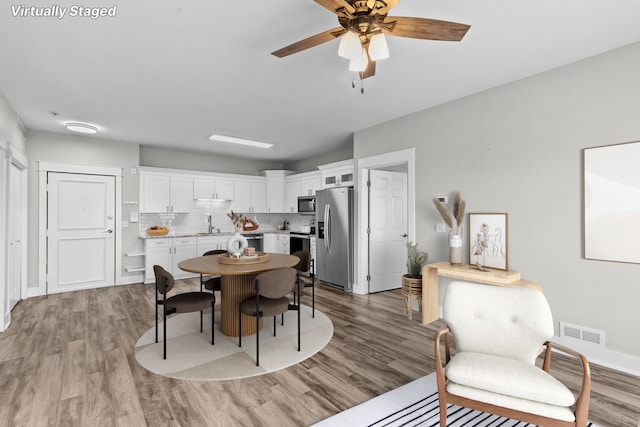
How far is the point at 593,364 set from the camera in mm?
2719

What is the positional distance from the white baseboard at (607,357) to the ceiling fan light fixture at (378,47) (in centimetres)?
314

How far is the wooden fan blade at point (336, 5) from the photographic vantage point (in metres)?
1.61

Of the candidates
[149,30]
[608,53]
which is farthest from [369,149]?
[149,30]

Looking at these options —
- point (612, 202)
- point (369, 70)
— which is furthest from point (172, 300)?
point (612, 202)

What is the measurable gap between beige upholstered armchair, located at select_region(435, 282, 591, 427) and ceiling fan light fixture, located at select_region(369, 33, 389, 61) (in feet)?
5.50

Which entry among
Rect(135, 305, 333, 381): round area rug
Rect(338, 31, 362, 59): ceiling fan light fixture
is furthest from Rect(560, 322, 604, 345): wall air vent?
Rect(338, 31, 362, 59): ceiling fan light fixture

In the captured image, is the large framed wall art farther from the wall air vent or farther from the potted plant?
the potted plant

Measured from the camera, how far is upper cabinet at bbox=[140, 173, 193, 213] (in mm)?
6078

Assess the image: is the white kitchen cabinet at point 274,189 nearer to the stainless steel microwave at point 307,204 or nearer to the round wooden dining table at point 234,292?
the stainless steel microwave at point 307,204

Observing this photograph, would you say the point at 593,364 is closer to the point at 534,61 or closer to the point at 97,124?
the point at 534,61

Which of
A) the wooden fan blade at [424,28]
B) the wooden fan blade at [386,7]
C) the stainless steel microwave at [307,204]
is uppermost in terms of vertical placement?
the wooden fan blade at [386,7]

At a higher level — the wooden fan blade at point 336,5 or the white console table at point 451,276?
the wooden fan blade at point 336,5

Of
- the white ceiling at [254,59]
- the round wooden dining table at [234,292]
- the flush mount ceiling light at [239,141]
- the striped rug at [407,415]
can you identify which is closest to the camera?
the striped rug at [407,415]

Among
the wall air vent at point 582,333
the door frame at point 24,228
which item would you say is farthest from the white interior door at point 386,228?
the door frame at point 24,228
